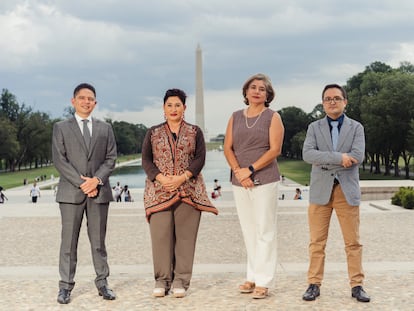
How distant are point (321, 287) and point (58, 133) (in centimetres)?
334

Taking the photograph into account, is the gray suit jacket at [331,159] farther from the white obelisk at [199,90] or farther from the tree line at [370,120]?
the white obelisk at [199,90]

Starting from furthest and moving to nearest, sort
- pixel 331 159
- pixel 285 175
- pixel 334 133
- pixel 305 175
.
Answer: pixel 285 175
pixel 305 175
pixel 334 133
pixel 331 159

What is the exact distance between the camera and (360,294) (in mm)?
5453

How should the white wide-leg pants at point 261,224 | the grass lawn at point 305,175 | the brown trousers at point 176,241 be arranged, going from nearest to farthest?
1. the white wide-leg pants at point 261,224
2. the brown trousers at point 176,241
3. the grass lawn at point 305,175

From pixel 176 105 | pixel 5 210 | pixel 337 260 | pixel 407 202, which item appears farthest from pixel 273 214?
pixel 5 210

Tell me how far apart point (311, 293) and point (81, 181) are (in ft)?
8.63

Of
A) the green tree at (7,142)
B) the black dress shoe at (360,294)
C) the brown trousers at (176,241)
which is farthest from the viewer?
the green tree at (7,142)

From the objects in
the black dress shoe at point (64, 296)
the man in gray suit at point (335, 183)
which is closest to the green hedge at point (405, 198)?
the man in gray suit at point (335, 183)

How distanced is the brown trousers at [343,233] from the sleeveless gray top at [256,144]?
59 cm

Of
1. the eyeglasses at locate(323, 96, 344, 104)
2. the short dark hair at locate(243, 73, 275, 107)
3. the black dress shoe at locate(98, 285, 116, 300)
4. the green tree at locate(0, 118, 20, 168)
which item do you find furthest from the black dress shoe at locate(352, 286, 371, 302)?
the green tree at locate(0, 118, 20, 168)

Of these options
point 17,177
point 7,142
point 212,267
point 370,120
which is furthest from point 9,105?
point 212,267

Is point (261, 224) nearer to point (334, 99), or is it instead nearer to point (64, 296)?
point (334, 99)

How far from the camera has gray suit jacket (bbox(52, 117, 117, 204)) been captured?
5.55m

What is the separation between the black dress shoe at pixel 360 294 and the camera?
5.40 meters
